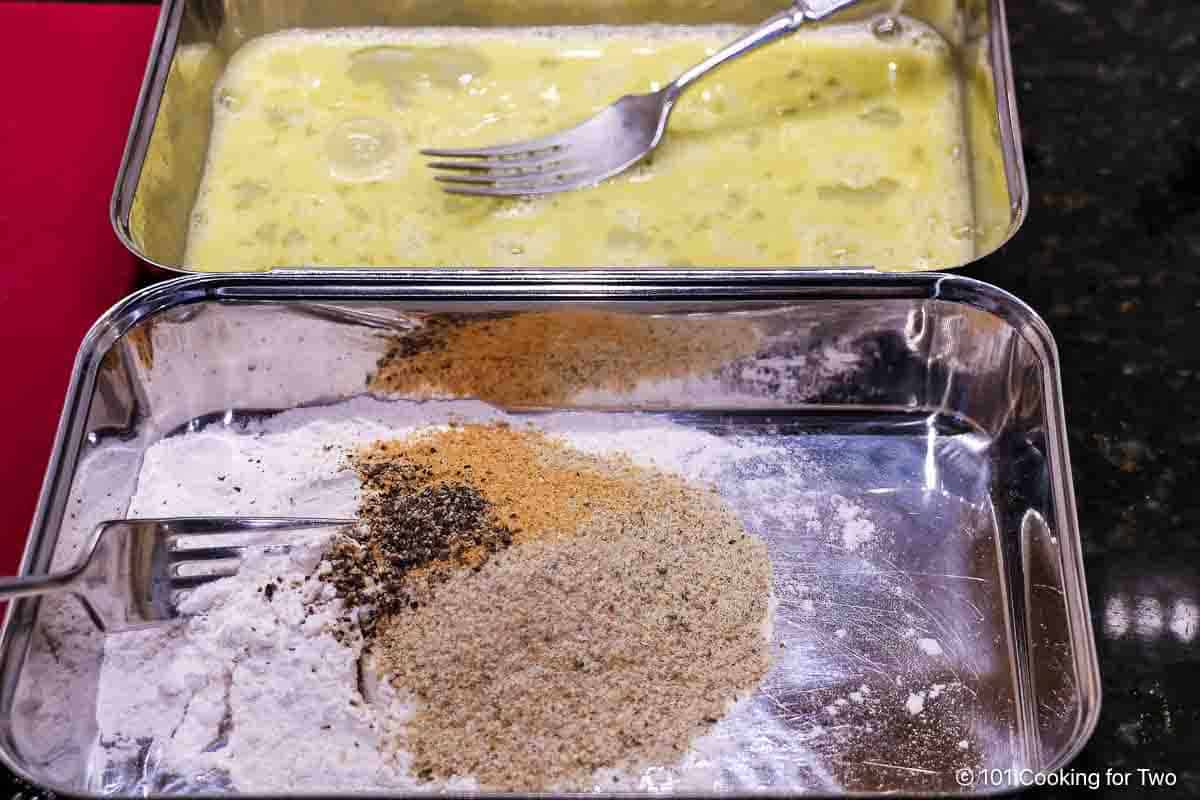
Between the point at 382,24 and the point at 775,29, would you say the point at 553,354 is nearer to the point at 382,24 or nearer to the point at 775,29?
the point at 775,29

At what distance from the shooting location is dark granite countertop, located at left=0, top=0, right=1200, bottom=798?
1189 millimetres

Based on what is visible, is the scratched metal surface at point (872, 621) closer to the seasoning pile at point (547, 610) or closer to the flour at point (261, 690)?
the seasoning pile at point (547, 610)

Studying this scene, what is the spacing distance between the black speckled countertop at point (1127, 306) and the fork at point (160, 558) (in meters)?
0.83

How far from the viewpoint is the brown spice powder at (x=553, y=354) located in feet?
4.35

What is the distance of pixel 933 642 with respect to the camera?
1.22 metres

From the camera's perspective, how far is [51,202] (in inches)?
60.3

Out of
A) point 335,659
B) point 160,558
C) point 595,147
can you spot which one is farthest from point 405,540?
point 595,147

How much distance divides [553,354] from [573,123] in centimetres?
41

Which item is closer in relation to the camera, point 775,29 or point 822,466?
point 822,466

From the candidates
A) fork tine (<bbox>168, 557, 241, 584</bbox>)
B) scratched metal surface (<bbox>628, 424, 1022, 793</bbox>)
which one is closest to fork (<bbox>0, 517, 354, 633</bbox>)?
fork tine (<bbox>168, 557, 241, 584</bbox>)

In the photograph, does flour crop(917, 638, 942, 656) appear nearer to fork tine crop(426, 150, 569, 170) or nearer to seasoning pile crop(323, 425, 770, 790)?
seasoning pile crop(323, 425, 770, 790)

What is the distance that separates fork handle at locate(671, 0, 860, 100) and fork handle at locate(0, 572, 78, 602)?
956mm

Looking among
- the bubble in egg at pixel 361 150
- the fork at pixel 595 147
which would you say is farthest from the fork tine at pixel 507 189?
the bubble in egg at pixel 361 150

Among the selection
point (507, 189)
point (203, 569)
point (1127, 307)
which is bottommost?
point (1127, 307)
